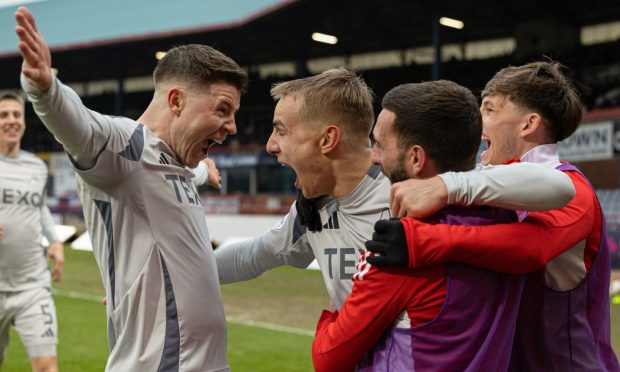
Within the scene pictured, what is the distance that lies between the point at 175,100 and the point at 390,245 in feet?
3.86

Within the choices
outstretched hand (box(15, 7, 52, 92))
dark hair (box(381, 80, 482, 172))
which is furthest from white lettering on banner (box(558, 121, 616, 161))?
outstretched hand (box(15, 7, 52, 92))

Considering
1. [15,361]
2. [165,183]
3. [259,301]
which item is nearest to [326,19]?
[259,301]

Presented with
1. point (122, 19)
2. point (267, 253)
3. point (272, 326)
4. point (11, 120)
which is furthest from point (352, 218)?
point (122, 19)

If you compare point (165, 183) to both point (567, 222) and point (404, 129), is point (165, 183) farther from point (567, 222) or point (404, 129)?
point (567, 222)

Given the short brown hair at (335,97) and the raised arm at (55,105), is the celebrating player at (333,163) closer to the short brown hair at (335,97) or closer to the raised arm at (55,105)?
the short brown hair at (335,97)

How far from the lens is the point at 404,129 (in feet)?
7.12

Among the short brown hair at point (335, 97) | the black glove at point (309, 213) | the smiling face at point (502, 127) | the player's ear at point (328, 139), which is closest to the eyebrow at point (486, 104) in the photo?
the smiling face at point (502, 127)

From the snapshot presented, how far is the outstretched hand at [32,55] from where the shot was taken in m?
2.14

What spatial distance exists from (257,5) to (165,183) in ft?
95.5

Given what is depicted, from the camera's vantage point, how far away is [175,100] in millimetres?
2859

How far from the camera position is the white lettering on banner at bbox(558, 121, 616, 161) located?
57.3 ft

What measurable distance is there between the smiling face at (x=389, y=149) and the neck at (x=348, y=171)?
46 centimetres

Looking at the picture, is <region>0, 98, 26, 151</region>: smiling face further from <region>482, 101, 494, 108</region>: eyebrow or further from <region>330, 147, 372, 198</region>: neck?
<region>482, 101, 494, 108</region>: eyebrow

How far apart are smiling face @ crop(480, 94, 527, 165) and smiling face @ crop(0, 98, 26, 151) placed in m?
A: 4.89
